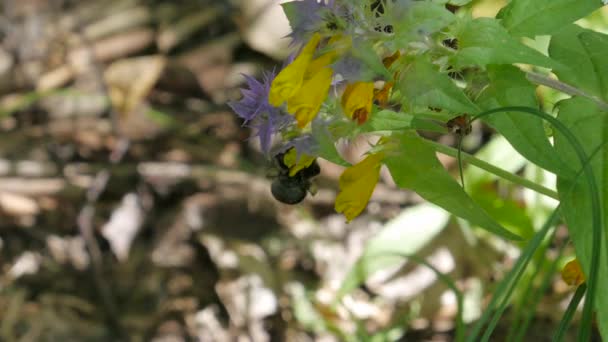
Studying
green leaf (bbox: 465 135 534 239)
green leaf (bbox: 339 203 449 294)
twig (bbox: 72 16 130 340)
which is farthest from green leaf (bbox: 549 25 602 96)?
twig (bbox: 72 16 130 340)

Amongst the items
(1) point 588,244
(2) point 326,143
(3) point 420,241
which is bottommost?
(3) point 420,241

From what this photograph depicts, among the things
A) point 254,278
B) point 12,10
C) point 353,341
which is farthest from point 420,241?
point 12,10

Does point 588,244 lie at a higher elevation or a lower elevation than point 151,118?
higher

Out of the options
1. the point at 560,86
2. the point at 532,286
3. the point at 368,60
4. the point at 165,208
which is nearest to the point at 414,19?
the point at 368,60

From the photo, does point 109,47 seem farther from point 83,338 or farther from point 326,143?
point 326,143

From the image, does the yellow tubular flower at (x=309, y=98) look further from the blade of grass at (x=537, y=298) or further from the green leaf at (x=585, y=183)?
the blade of grass at (x=537, y=298)

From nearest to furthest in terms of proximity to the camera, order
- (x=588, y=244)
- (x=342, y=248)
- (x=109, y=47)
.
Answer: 1. (x=588, y=244)
2. (x=342, y=248)
3. (x=109, y=47)

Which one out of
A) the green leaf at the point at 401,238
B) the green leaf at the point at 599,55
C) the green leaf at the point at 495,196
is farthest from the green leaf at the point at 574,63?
the green leaf at the point at 401,238

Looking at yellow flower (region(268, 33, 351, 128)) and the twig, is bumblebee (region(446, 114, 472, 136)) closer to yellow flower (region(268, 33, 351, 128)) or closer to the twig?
yellow flower (region(268, 33, 351, 128))
